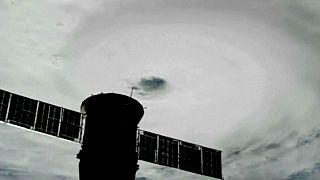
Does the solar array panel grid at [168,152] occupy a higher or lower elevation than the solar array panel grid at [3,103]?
lower

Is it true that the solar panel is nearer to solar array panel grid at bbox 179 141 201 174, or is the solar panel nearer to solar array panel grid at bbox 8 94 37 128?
solar array panel grid at bbox 179 141 201 174

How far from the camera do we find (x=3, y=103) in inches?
891

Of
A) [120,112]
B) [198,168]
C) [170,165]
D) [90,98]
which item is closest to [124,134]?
[120,112]

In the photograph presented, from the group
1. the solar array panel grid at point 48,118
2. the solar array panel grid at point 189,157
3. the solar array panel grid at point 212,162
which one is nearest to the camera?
the solar array panel grid at point 48,118

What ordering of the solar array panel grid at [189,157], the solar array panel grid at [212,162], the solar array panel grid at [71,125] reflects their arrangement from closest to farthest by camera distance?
the solar array panel grid at [71,125], the solar array panel grid at [189,157], the solar array panel grid at [212,162]

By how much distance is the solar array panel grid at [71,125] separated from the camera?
945 inches

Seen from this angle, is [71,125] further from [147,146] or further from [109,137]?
[147,146]

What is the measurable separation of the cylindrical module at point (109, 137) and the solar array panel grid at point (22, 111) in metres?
3.03

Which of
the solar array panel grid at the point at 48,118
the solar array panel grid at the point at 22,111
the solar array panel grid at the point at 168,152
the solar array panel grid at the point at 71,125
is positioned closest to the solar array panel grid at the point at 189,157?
the solar array panel grid at the point at 168,152

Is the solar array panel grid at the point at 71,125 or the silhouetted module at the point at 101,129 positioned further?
the solar array panel grid at the point at 71,125

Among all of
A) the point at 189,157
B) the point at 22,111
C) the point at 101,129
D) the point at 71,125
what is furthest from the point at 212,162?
the point at 22,111

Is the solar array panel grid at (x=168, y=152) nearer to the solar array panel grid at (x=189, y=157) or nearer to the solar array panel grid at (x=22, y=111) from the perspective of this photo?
the solar array panel grid at (x=189, y=157)

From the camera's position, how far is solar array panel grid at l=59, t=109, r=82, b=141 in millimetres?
24016

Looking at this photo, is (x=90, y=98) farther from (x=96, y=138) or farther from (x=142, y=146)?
(x=142, y=146)
